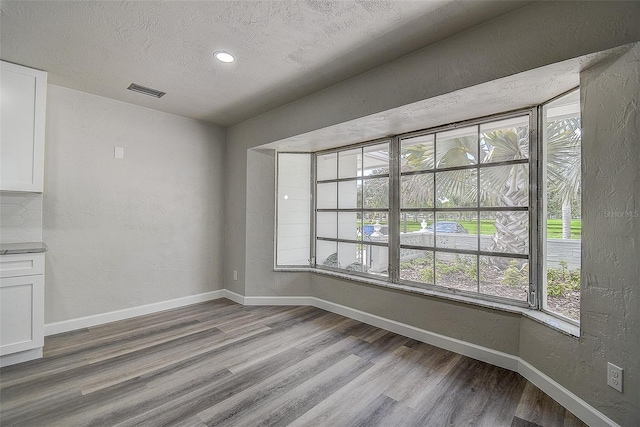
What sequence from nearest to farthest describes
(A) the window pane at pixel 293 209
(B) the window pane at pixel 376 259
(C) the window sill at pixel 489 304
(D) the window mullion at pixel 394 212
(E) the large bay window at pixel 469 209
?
1. (C) the window sill at pixel 489 304
2. (E) the large bay window at pixel 469 209
3. (D) the window mullion at pixel 394 212
4. (B) the window pane at pixel 376 259
5. (A) the window pane at pixel 293 209

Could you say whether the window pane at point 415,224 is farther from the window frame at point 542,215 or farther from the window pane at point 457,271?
the window frame at point 542,215

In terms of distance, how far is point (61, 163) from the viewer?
9.35 feet

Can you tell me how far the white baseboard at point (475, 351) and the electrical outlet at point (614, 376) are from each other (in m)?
0.19

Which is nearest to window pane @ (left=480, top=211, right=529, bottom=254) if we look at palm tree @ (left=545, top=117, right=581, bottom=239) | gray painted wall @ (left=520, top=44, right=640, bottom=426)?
palm tree @ (left=545, top=117, right=581, bottom=239)

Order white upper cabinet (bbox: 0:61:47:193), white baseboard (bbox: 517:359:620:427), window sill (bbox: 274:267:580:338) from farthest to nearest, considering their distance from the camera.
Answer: white upper cabinet (bbox: 0:61:47:193), window sill (bbox: 274:267:580:338), white baseboard (bbox: 517:359:620:427)

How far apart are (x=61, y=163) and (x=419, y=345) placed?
3957 mm

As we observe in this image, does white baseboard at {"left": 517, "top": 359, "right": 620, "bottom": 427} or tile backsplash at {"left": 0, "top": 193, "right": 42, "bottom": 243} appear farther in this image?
tile backsplash at {"left": 0, "top": 193, "right": 42, "bottom": 243}

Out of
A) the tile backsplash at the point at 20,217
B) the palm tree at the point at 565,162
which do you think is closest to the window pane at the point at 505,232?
the palm tree at the point at 565,162

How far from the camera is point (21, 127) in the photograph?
7.78 ft

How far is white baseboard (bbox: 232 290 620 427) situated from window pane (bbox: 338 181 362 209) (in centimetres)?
123

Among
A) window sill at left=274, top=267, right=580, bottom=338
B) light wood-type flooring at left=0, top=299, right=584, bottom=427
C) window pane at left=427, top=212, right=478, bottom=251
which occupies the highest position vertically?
window pane at left=427, top=212, right=478, bottom=251

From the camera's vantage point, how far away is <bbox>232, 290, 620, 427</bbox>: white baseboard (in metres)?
1.67

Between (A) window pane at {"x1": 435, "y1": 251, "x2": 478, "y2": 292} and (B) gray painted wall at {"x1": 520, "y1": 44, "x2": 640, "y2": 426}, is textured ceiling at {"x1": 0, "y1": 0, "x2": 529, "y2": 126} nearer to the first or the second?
(B) gray painted wall at {"x1": 520, "y1": 44, "x2": 640, "y2": 426}

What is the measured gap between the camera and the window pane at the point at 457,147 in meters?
2.53
